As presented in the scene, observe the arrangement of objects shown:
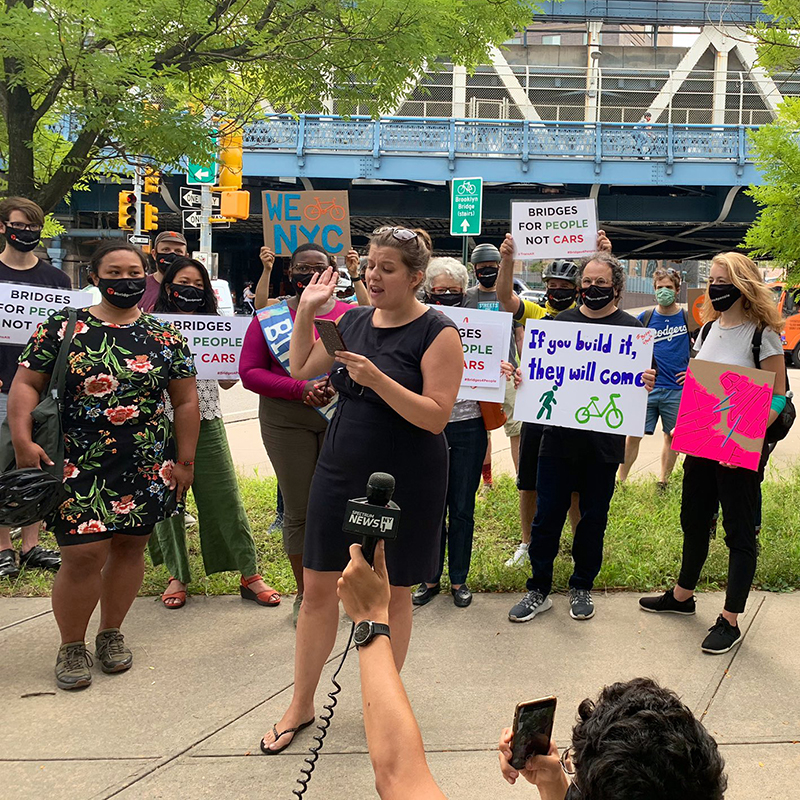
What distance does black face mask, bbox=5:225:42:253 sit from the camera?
5.35m

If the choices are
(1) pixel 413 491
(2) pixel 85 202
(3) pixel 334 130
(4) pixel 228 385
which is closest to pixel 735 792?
(1) pixel 413 491

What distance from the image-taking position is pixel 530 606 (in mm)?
4801

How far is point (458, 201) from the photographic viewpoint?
1477 centimetres

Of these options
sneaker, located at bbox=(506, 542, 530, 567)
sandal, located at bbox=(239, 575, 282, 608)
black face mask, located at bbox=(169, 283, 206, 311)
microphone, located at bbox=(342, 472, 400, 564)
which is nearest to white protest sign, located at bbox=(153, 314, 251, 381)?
black face mask, located at bbox=(169, 283, 206, 311)

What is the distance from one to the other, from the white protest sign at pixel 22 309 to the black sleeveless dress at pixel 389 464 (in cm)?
287

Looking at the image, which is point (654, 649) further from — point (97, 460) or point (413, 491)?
point (97, 460)

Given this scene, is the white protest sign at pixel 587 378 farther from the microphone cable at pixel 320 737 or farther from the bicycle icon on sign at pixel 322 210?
the microphone cable at pixel 320 737

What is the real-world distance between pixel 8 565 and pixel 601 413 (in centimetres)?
369

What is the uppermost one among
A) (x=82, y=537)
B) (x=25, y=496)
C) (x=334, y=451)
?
(x=334, y=451)

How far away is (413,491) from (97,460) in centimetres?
150

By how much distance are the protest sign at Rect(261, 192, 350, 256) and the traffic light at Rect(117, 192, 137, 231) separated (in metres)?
19.6

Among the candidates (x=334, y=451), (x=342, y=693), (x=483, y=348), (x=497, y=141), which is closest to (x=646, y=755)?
(x=334, y=451)

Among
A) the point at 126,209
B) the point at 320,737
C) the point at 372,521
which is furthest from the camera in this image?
the point at 126,209

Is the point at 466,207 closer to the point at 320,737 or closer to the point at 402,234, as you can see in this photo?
the point at 402,234
